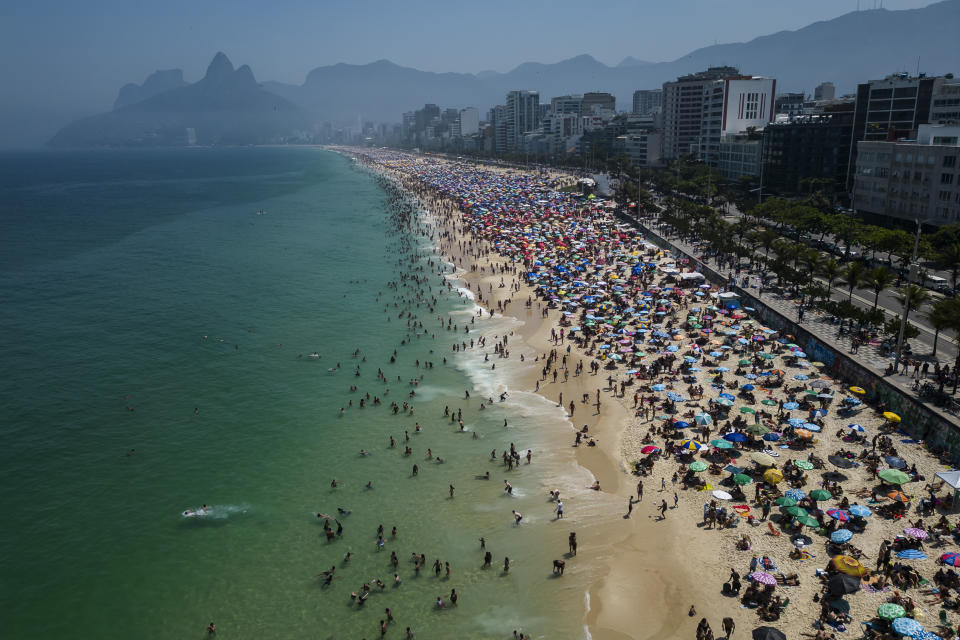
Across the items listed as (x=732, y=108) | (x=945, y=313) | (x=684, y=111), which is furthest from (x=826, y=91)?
(x=945, y=313)

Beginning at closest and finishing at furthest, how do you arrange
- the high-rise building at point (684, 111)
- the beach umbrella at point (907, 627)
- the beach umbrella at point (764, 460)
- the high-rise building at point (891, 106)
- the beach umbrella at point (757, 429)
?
1. the beach umbrella at point (907, 627)
2. the beach umbrella at point (764, 460)
3. the beach umbrella at point (757, 429)
4. the high-rise building at point (891, 106)
5. the high-rise building at point (684, 111)

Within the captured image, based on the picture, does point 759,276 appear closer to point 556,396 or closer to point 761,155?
point 556,396

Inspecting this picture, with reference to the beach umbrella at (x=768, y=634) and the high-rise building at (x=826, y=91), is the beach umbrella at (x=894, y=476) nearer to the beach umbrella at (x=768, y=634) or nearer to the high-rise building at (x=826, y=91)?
the beach umbrella at (x=768, y=634)

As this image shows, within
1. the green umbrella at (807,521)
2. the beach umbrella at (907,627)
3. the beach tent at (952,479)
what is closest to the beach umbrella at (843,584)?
the beach umbrella at (907,627)

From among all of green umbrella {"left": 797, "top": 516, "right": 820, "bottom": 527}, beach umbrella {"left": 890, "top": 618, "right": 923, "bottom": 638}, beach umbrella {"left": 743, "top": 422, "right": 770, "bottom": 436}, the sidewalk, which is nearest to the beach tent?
the sidewalk

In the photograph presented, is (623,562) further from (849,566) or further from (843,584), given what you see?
(849,566)
